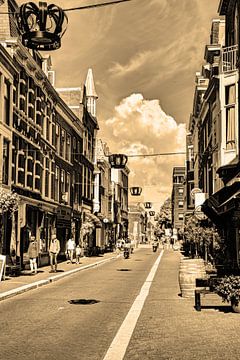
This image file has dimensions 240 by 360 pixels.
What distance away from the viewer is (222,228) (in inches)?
1187

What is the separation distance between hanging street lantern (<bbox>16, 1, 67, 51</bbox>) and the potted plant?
6.40 metres

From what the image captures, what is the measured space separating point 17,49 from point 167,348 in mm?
22361

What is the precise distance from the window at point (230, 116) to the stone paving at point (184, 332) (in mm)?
13302

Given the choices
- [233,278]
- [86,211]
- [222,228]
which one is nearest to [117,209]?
[86,211]

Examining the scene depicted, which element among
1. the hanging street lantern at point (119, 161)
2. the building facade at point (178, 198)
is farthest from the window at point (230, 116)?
the building facade at point (178, 198)

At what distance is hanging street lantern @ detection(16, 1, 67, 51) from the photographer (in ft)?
34.9

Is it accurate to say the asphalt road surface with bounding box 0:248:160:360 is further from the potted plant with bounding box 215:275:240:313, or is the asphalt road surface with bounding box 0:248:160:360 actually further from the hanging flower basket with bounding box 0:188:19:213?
the hanging flower basket with bounding box 0:188:19:213

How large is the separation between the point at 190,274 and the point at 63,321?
5131 millimetres

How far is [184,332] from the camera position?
10.6 meters

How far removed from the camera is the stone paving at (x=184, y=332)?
8711mm

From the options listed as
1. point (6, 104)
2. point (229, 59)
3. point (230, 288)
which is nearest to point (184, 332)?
point (230, 288)

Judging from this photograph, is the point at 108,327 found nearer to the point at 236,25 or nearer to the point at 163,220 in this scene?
the point at 236,25

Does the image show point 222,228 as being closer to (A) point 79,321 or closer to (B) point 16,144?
(B) point 16,144

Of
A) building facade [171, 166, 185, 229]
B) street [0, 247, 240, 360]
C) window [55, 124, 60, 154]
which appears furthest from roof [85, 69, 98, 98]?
building facade [171, 166, 185, 229]
